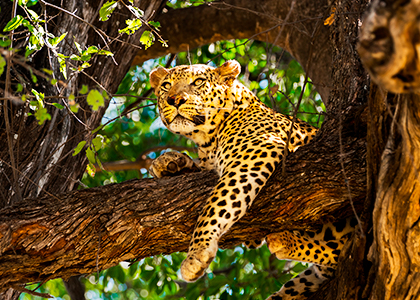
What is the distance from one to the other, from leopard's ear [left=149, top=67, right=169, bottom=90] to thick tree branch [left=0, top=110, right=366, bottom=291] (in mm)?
1526

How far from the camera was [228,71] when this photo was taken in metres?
5.25

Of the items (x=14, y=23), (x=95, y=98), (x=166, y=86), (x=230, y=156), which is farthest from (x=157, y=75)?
(x=95, y=98)

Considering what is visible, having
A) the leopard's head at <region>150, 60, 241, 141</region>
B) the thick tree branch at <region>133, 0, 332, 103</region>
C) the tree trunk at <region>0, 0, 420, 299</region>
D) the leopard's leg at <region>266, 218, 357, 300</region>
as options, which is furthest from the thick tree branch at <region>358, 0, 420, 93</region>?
the thick tree branch at <region>133, 0, 332, 103</region>

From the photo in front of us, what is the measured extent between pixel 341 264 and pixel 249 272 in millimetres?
4927

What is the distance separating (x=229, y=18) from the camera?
24.2 ft

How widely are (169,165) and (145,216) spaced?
3.12 feet

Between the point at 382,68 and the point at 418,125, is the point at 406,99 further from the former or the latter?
the point at 382,68

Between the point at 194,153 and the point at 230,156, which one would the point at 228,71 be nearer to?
the point at 230,156

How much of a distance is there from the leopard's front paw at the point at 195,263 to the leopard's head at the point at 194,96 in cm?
154

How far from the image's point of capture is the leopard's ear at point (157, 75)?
211 inches

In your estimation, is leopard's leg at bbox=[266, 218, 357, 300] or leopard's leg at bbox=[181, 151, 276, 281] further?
leopard's leg at bbox=[266, 218, 357, 300]

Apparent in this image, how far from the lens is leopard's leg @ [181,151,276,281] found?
3621mm

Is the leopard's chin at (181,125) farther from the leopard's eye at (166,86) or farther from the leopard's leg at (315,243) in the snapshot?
the leopard's leg at (315,243)

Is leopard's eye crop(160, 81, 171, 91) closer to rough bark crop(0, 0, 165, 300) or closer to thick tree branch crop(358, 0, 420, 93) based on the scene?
rough bark crop(0, 0, 165, 300)
